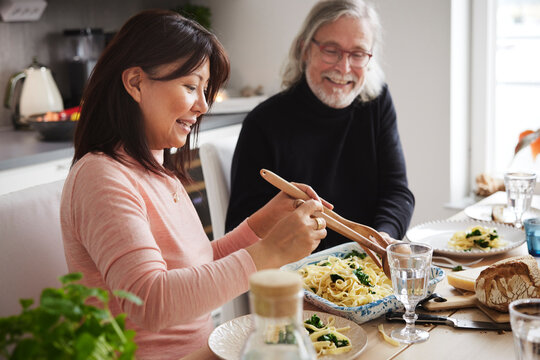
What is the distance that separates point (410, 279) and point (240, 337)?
303 mm

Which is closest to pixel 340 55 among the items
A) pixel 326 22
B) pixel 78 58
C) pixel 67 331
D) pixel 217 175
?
pixel 326 22

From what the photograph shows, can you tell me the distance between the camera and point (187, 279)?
1095 mm

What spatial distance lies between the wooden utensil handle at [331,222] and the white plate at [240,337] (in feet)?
0.58

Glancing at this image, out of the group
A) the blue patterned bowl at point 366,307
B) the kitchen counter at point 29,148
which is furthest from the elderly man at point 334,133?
the blue patterned bowl at point 366,307

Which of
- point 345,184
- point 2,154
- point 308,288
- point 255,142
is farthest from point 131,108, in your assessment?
point 2,154

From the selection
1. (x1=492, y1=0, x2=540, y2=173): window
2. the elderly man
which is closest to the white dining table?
the elderly man

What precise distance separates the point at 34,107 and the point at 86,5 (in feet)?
2.44

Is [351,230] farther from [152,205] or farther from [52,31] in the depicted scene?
[52,31]

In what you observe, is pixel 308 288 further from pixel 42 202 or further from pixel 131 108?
pixel 42 202

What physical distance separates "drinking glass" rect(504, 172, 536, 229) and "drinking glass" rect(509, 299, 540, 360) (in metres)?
0.85

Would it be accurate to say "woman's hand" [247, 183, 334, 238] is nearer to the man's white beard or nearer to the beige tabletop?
the beige tabletop

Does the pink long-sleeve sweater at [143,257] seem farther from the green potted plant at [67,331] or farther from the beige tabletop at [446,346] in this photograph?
the green potted plant at [67,331]

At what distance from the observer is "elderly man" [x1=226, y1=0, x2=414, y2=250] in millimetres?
1950

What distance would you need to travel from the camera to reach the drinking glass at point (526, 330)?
803 mm
